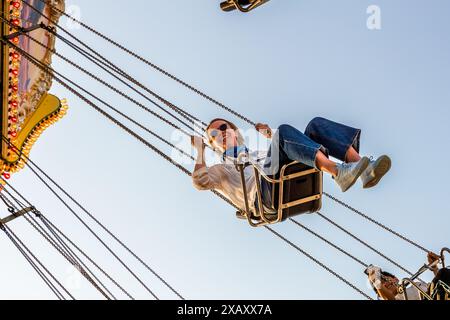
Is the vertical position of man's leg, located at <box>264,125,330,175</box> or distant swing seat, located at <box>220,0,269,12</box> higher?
distant swing seat, located at <box>220,0,269,12</box>

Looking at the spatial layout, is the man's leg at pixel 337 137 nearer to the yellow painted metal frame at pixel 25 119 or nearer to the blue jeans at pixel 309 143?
the blue jeans at pixel 309 143

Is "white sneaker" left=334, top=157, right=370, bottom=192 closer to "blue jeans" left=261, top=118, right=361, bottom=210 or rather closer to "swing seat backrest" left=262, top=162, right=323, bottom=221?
"blue jeans" left=261, top=118, right=361, bottom=210

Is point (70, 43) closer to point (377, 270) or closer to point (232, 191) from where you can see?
point (232, 191)

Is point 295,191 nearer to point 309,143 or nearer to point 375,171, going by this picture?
point 309,143

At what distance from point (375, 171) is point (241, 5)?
3.81 ft

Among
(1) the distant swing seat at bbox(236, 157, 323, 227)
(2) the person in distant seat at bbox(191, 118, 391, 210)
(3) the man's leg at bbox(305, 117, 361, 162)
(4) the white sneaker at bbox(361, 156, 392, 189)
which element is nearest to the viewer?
(4) the white sneaker at bbox(361, 156, 392, 189)

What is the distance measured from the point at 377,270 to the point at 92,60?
303 centimetres

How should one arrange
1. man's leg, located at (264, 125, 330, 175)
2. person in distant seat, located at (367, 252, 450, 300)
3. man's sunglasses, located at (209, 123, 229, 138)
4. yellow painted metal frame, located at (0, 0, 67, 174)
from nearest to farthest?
man's leg, located at (264, 125, 330, 175)
man's sunglasses, located at (209, 123, 229, 138)
person in distant seat, located at (367, 252, 450, 300)
yellow painted metal frame, located at (0, 0, 67, 174)

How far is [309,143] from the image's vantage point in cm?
398

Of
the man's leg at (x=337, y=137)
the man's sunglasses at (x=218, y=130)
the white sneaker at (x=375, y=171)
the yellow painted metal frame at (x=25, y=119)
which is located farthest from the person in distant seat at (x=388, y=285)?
the yellow painted metal frame at (x=25, y=119)

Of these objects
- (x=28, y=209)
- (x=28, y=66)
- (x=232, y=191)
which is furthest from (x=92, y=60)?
(x=28, y=66)

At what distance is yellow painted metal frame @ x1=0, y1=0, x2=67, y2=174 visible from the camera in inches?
311

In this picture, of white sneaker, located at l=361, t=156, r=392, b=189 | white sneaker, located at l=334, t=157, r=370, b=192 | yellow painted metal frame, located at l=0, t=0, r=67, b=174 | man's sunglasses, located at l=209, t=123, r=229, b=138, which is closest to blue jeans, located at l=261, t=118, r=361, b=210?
white sneaker, located at l=334, t=157, r=370, b=192

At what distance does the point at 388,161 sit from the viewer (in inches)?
141
